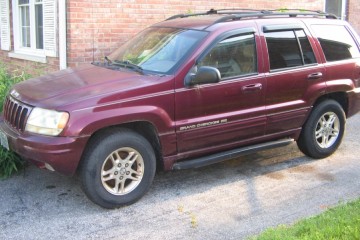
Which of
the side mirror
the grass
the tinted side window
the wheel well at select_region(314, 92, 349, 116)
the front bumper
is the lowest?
the grass

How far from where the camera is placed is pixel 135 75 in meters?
4.87

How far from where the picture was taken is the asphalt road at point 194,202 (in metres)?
4.23

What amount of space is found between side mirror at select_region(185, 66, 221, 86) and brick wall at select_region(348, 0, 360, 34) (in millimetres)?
10077

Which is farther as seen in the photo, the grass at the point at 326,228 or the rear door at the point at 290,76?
the rear door at the point at 290,76

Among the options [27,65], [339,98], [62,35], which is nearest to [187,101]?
[339,98]

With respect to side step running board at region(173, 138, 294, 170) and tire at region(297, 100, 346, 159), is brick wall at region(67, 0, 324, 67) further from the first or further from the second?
tire at region(297, 100, 346, 159)

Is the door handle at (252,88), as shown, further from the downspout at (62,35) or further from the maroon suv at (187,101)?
the downspout at (62,35)

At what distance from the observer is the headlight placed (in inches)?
168

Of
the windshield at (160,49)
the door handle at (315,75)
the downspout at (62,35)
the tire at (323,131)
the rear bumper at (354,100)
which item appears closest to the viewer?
the windshield at (160,49)

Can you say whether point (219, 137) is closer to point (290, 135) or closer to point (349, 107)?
point (290, 135)

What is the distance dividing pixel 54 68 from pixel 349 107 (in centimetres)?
497

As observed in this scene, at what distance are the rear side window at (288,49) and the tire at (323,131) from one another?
2.25ft

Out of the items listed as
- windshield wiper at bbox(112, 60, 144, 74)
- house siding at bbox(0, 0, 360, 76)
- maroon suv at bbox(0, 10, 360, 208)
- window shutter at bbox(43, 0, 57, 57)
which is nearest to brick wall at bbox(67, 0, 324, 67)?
house siding at bbox(0, 0, 360, 76)

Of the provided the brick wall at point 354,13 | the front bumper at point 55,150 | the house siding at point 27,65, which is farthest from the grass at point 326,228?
the brick wall at point 354,13
